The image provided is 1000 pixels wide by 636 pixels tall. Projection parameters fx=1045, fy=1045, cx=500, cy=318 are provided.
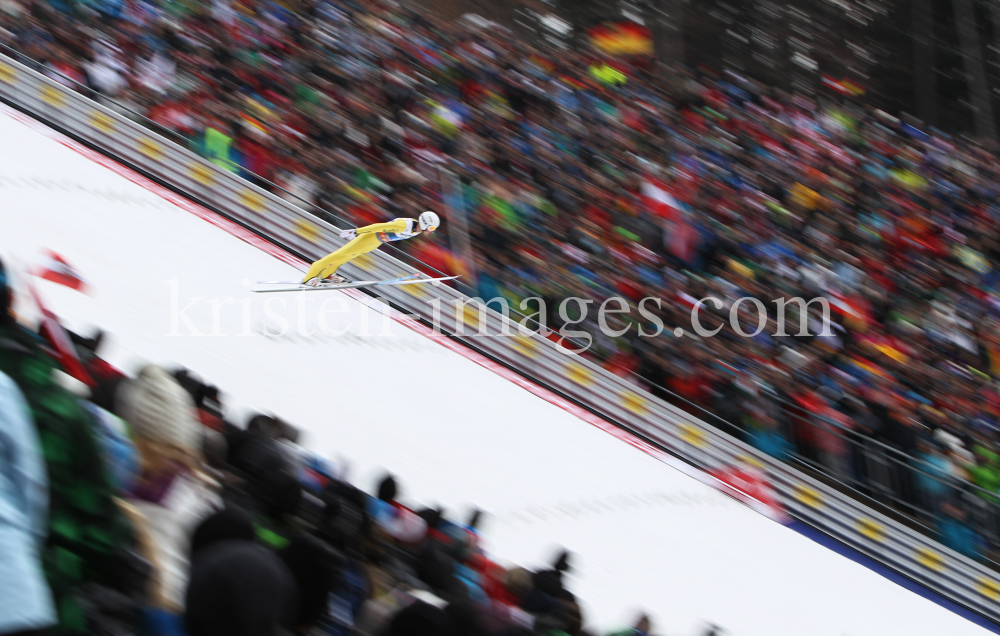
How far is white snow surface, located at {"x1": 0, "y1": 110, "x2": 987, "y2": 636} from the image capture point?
7316mm

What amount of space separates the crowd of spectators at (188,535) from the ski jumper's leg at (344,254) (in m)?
4.34

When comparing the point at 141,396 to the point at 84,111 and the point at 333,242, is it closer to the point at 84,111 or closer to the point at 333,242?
the point at 333,242

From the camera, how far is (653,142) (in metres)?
12.9

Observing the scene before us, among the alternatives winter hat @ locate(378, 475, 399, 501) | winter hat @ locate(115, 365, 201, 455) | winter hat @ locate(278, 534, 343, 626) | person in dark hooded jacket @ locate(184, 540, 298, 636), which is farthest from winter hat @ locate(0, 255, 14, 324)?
winter hat @ locate(378, 475, 399, 501)

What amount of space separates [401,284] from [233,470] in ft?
23.1

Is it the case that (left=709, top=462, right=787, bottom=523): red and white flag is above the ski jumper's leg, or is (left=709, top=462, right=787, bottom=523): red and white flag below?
below

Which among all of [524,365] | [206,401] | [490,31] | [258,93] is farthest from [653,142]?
[206,401]

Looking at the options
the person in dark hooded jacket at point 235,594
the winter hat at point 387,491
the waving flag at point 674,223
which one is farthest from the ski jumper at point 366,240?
the person in dark hooded jacket at point 235,594

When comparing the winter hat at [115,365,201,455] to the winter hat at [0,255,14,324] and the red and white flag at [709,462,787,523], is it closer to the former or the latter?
the winter hat at [0,255,14,324]

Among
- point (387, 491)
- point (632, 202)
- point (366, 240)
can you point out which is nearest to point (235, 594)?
point (387, 491)

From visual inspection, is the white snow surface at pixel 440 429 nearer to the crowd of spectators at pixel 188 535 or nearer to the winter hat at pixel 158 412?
the crowd of spectators at pixel 188 535

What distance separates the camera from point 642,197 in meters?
11.6

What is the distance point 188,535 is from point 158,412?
1.14 ft

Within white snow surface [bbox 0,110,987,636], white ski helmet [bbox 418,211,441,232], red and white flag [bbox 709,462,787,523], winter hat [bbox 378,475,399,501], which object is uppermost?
white ski helmet [bbox 418,211,441,232]
